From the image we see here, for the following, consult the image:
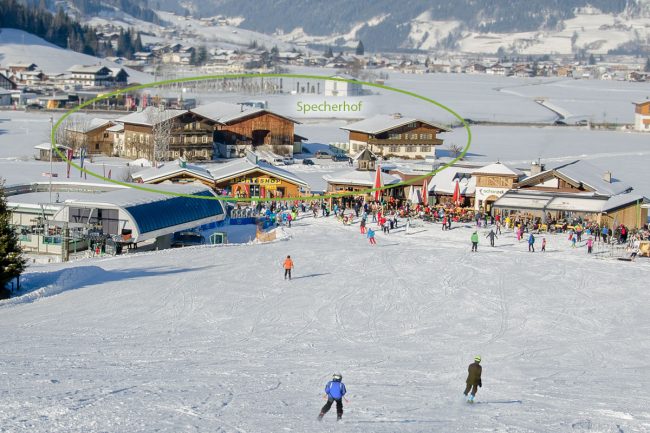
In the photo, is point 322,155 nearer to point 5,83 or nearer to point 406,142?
point 406,142

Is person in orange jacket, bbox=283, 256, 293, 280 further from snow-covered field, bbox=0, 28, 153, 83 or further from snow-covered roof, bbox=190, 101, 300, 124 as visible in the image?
snow-covered field, bbox=0, 28, 153, 83

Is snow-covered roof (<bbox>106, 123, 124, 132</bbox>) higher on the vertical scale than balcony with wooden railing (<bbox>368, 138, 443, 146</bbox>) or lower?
higher

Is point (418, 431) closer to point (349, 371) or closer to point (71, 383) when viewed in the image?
point (349, 371)

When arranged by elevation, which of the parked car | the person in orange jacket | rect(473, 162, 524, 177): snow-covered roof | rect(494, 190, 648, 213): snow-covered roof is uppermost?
the parked car

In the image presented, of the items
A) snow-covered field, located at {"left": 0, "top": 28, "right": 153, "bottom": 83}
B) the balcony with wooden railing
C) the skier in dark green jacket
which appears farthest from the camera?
snow-covered field, located at {"left": 0, "top": 28, "right": 153, "bottom": 83}

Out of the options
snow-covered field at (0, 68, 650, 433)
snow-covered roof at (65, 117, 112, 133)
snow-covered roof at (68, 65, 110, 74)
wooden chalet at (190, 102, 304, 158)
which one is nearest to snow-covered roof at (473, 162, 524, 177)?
snow-covered field at (0, 68, 650, 433)

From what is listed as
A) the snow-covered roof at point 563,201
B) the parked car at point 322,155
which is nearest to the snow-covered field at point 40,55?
the parked car at point 322,155

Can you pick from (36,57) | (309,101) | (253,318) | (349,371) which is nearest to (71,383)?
(349,371)
